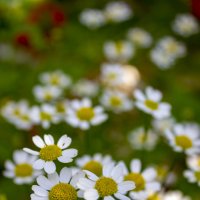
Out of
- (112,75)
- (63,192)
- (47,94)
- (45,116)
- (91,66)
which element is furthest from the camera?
(91,66)

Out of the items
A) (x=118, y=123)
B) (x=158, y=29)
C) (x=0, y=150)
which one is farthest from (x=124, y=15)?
(x=0, y=150)

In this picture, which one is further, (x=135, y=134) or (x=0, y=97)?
(x=0, y=97)

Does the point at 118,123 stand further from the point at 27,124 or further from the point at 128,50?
the point at 27,124

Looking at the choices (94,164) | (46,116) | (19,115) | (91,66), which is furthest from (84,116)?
(91,66)

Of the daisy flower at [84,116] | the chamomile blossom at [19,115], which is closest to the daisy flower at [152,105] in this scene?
the daisy flower at [84,116]

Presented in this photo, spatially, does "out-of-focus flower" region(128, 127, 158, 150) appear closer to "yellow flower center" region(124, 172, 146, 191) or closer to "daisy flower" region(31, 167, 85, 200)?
"yellow flower center" region(124, 172, 146, 191)

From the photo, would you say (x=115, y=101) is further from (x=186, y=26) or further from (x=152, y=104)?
(x=186, y=26)
